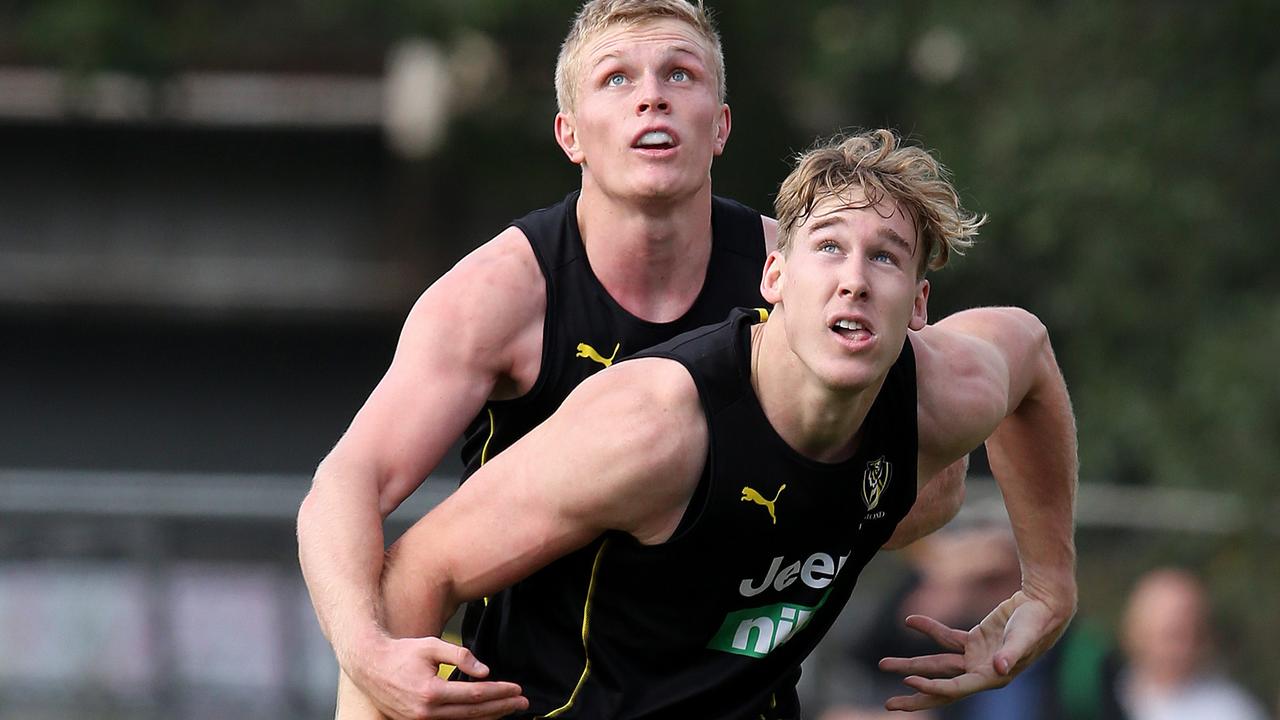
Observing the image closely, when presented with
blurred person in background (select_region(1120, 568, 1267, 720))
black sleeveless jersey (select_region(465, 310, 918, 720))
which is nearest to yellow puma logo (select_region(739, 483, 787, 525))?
black sleeveless jersey (select_region(465, 310, 918, 720))

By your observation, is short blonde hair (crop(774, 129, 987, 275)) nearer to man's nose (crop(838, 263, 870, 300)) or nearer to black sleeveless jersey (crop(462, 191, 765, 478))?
man's nose (crop(838, 263, 870, 300))

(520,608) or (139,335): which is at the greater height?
(139,335)

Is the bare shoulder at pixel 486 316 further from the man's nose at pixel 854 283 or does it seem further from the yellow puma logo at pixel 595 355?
the man's nose at pixel 854 283

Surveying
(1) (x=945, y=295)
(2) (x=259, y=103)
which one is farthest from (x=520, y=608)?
(2) (x=259, y=103)

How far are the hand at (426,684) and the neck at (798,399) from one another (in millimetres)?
829

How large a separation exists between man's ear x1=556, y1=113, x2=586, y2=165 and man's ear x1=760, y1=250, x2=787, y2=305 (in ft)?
3.01

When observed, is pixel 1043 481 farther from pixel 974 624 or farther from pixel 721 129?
pixel 974 624

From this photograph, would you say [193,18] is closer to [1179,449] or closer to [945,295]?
[945,295]

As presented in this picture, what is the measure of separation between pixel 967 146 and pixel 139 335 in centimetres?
867

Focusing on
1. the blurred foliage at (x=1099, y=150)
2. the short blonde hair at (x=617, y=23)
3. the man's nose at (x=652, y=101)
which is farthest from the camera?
the blurred foliage at (x=1099, y=150)

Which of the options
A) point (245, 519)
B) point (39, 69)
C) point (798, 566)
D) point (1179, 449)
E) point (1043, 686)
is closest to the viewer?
point (798, 566)

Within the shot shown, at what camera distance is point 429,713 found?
158 inches

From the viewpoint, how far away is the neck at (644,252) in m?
4.79

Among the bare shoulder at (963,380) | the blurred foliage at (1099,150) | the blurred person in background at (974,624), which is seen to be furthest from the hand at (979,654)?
the blurred foliage at (1099,150)
